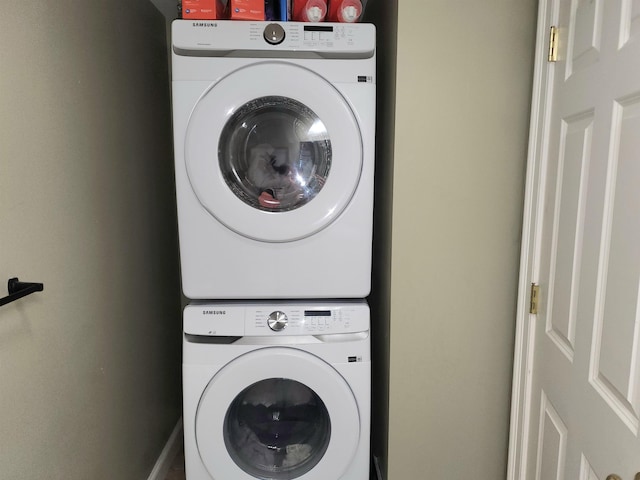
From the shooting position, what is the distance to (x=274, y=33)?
1.39 metres

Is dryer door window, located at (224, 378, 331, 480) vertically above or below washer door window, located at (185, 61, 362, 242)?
below

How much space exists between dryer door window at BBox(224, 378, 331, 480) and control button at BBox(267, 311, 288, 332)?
0.70 feet

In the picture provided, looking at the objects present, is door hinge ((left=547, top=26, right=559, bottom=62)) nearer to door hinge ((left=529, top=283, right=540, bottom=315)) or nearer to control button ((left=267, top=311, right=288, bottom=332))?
door hinge ((left=529, top=283, right=540, bottom=315))

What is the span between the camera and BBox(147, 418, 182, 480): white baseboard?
1.91 m

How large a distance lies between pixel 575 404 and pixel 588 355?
144 mm

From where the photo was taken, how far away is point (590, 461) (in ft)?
3.31

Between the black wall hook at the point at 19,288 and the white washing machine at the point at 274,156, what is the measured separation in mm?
490

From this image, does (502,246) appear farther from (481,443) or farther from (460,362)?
(481,443)

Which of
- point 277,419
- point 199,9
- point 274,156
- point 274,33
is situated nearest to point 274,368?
point 277,419

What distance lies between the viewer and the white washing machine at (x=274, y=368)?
1461mm

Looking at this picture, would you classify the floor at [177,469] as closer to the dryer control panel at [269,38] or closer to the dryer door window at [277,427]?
the dryer door window at [277,427]

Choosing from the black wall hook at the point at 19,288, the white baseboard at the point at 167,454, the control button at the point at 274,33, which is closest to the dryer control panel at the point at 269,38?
the control button at the point at 274,33

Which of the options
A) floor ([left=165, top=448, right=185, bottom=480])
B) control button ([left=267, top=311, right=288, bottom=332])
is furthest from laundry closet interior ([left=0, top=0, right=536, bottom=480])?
floor ([left=165, top=448, right=185, bottom=480])

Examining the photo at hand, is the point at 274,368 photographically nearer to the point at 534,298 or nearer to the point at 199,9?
the point at 534,298
